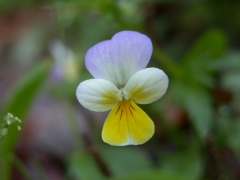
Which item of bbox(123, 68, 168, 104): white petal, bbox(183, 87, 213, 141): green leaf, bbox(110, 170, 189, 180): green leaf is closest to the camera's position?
bbox(123, 68, 168, 104): white petal

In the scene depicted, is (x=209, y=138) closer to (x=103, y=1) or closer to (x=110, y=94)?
(x=110, y=94)

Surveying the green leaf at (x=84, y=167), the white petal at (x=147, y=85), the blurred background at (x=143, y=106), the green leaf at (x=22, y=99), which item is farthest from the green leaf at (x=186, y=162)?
the white petal at (x=147, y=85)

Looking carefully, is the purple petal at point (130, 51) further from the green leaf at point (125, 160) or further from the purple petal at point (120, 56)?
the green leaf at point (125, 160)

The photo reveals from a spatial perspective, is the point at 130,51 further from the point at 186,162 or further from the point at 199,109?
the point at 186,162

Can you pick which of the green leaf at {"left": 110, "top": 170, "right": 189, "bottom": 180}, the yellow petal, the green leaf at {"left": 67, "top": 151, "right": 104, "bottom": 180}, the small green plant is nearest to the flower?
the yellow petal

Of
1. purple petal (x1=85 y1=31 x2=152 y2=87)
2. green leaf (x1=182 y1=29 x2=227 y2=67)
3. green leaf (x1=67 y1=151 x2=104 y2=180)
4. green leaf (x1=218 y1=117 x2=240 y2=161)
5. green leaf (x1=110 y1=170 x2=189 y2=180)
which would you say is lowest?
green leaf (x1=110 y1=170 x2=189 y2=180)

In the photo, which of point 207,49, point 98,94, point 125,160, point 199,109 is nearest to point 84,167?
point 125,160

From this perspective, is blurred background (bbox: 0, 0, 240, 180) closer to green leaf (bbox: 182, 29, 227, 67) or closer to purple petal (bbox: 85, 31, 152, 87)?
green leaf (bbox: 182, 29, 227, 67)
